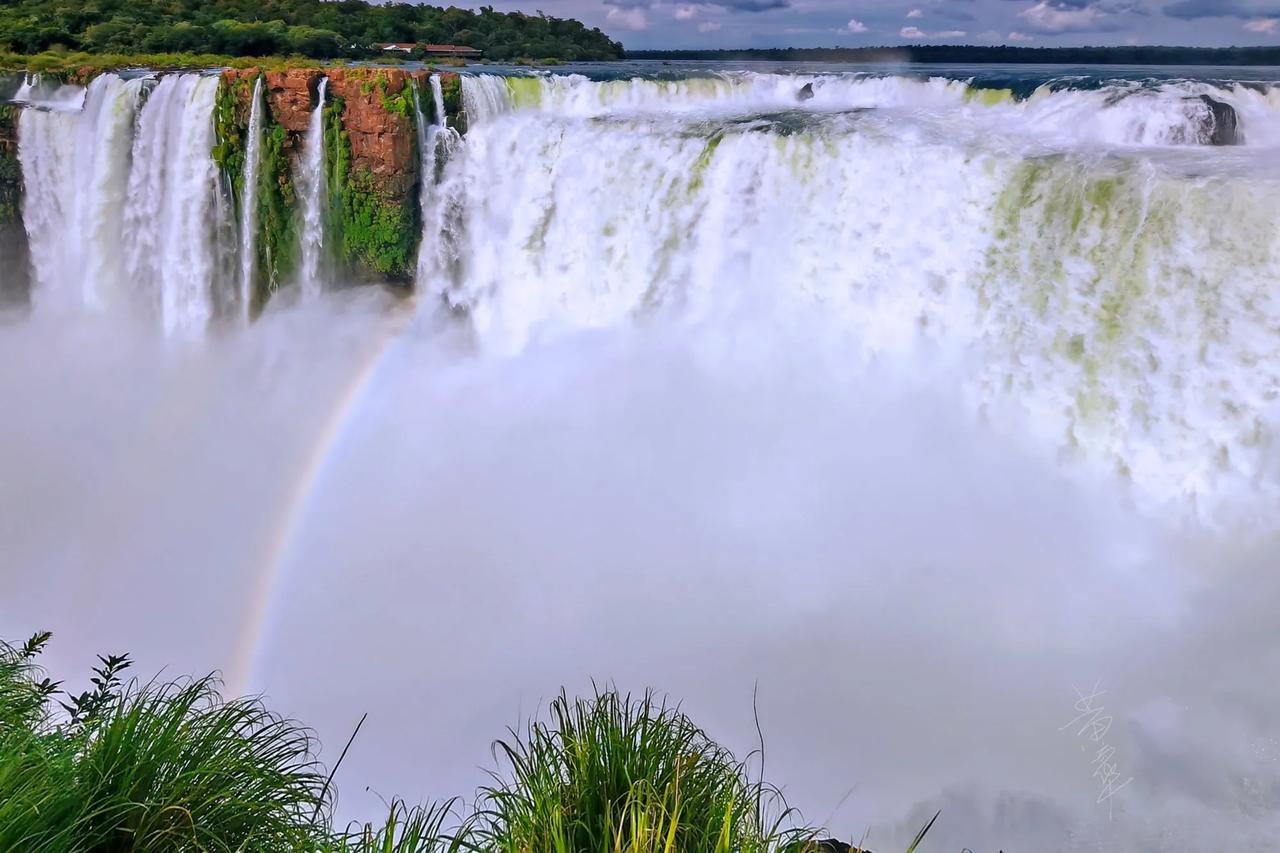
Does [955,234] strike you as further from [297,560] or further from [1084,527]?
[297,560]

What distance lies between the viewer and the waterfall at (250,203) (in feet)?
49.4

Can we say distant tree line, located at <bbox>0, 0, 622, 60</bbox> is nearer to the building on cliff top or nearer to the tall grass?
the building on cliff top

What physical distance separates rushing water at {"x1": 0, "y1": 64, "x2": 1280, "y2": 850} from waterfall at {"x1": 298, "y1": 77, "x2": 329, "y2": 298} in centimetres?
16

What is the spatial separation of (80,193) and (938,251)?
14.8 meters

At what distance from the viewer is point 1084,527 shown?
8133 mm

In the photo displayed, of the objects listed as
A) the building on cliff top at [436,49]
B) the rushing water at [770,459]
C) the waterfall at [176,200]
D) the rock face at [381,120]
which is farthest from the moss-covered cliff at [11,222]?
the building on cliff top at [436,49]

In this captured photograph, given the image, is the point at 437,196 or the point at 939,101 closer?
the point at 437,196

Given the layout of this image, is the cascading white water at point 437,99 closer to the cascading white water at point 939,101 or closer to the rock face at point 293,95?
the cascading white water at point 939,101

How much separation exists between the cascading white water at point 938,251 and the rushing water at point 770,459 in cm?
4

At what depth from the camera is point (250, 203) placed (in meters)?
15.5

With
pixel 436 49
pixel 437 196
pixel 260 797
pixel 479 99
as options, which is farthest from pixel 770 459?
pixel 436 49

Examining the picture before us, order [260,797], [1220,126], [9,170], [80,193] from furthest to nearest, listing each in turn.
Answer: [9,170] < [80,193] < [1220,126] < [260,797]

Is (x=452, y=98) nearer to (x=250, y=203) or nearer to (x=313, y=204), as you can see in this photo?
(x=313, y=204)

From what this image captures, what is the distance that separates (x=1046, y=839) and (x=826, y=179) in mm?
7148
